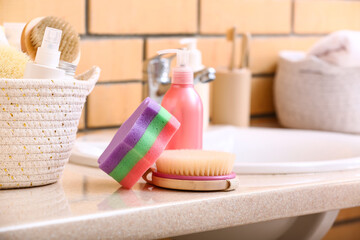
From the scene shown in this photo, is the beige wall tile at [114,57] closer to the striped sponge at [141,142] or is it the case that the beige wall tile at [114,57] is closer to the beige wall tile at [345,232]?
the striped sponge at [141,142]

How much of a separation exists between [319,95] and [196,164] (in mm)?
613

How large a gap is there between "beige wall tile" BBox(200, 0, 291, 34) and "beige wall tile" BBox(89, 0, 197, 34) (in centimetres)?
4

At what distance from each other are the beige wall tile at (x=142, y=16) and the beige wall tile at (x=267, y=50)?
0.18m

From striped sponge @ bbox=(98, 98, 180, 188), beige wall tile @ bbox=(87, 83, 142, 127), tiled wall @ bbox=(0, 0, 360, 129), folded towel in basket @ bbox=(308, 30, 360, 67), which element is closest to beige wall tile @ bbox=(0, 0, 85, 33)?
tiled wall @ bbox=(0, 0, 360, 129)

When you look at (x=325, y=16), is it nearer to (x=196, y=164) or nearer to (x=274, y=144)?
(x=274, y=144)

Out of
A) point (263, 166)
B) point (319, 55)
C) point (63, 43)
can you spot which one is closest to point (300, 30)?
point (319, 55)

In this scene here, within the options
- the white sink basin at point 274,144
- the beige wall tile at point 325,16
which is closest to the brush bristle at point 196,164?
the white sink basin at point 274,144

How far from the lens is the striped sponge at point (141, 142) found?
0.56 metres

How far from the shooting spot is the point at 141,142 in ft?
1.85

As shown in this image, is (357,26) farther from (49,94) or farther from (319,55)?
(49,94)

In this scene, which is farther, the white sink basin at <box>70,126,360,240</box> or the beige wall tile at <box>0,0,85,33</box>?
the beige wall tile at <box>0,0,85,33</box>

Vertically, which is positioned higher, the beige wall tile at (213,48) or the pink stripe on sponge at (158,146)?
the beige wall tile at (213,48)

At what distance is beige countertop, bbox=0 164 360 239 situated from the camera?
48cm

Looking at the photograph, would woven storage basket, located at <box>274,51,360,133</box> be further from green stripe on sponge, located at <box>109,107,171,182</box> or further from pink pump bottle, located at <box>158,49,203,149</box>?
green stripe on sponge, located at <box>109,107,171,182</box>
